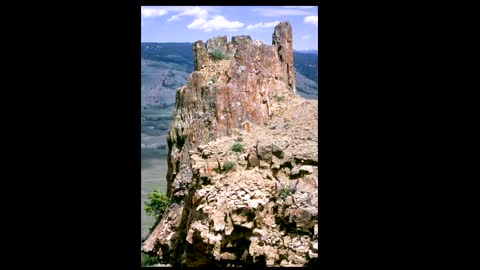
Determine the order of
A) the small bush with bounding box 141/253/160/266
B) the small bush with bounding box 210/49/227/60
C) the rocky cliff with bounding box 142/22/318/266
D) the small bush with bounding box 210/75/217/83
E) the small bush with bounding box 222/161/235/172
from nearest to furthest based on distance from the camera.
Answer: the rocky cliff with bounding box 142/22/318/266 < the small bush with bounding box 222/161/235/172 < the small bush with bounding box 141/253/160/266 < the small bush with bounding box 210/75/217/83 < the small bush with bounding box 210/49/227/60

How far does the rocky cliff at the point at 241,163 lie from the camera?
9.00m

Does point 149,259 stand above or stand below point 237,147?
below

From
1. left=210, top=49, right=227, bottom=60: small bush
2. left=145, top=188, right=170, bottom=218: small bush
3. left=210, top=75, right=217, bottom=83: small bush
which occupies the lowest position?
left=145, top=188, right=170, bottom=218: small bush

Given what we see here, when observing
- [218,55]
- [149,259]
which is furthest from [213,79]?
[149,259]

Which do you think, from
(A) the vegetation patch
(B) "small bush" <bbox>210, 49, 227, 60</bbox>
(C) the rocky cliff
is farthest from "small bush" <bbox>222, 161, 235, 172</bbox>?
(B) "small bush" <bbox>210, 49, 227, 60</bbox>

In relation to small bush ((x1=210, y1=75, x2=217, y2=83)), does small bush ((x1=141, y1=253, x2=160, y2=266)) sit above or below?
below

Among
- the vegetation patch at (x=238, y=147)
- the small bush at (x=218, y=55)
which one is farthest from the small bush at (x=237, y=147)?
the small bush at (x=218, y=55)

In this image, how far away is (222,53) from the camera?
13.0 meters

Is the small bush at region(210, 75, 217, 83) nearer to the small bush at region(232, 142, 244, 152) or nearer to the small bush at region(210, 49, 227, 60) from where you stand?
the small bush at region(210, 49, 227, 60)

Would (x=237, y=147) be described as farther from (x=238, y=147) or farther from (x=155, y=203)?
(x=155, y=203)

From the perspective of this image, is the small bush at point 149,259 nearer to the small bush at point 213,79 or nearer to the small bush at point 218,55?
the small bush at point 213,79

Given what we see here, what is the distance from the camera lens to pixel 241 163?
32.8 ft

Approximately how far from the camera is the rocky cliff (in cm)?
900
